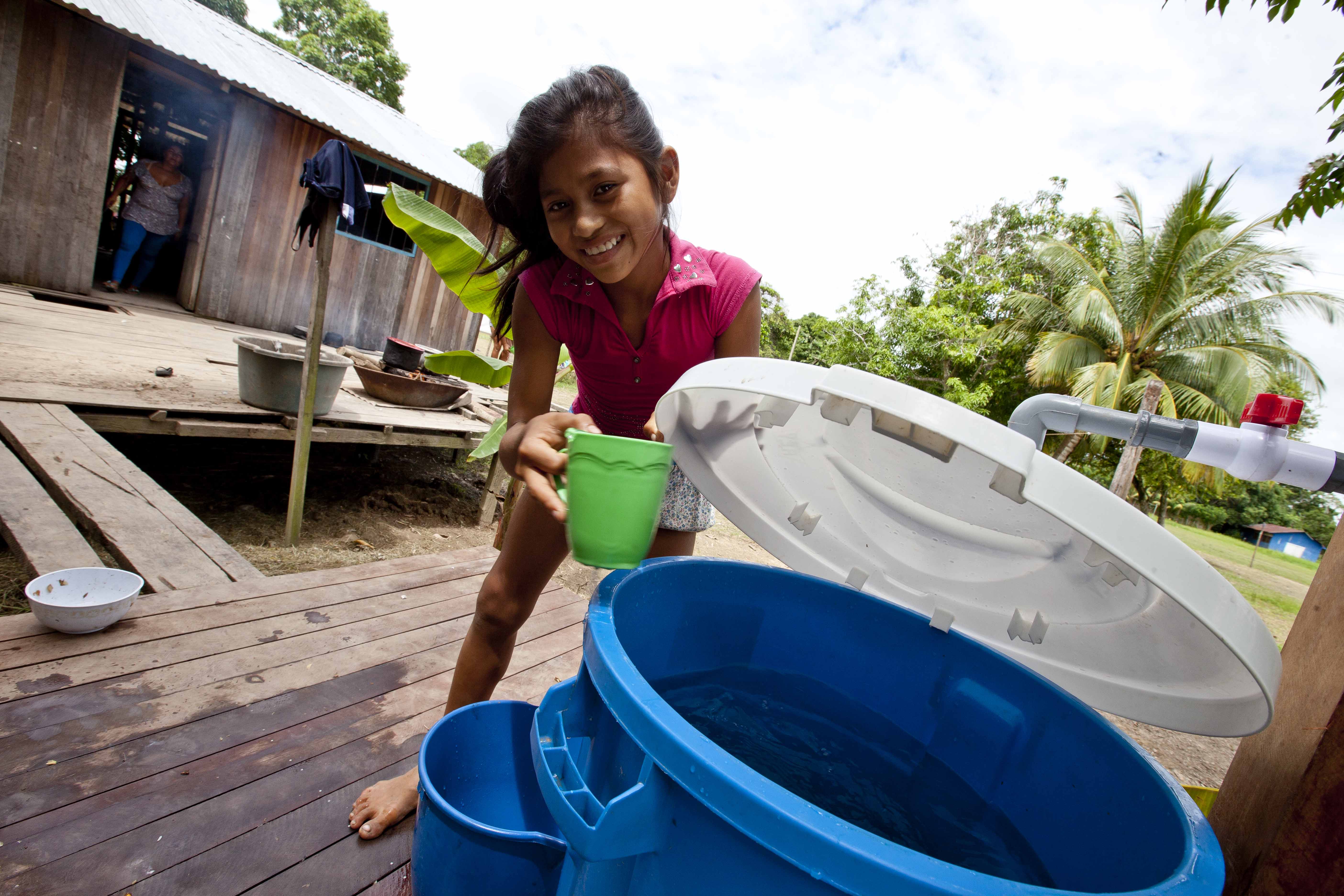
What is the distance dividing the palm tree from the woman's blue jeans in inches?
545

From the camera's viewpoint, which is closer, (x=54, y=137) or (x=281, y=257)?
(x=54, y=137)

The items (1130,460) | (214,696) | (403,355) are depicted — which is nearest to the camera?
(214,696)

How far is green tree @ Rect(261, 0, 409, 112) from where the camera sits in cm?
2269

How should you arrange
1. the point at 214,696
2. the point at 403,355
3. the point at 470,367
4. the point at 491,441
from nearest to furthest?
1. the point at 214,696
2. the point at 470,367
3. the point at 491,441
4. the point at 403,355

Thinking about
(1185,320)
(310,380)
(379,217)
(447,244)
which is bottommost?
(310,380)

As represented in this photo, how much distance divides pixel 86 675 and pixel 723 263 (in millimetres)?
1860

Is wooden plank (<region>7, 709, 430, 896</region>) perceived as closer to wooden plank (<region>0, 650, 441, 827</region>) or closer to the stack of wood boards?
wooden plank (<region>0, 650, 441, 827</region>)

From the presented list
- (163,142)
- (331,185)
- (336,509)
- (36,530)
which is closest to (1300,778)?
(36,530)

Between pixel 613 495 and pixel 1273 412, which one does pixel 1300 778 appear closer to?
pixel 1273 412

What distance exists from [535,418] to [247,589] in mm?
1615

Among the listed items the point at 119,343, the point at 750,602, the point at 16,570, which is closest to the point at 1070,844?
the point at 750,602

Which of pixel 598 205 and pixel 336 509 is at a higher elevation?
pixel 598 205

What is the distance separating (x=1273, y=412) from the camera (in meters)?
0.89

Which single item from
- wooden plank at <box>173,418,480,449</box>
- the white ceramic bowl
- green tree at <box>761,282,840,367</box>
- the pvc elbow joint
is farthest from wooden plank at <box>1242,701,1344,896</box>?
green tree at <box>761,282,840,367</box>
